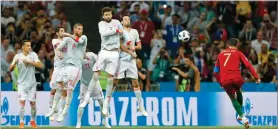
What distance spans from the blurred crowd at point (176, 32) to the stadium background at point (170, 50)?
4cm

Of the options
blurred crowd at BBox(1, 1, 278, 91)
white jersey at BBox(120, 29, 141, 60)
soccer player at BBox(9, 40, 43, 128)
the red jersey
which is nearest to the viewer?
the red jersey

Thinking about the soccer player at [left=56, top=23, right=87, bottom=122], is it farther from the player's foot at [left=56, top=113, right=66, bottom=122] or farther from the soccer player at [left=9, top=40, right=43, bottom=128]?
the soccer player at [left=9, top=40, right=43, bottom=128]

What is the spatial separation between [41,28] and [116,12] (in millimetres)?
Result: 2840

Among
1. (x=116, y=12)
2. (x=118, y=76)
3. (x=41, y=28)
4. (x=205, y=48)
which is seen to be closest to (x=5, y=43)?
(x=41, y=28)

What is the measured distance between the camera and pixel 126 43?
2820 cm

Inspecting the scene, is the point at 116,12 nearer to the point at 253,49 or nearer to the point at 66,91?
the point at 253,49

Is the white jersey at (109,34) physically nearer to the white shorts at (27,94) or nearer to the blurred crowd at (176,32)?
the white shorts at (27,94)

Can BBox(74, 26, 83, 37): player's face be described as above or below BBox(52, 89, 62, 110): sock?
above

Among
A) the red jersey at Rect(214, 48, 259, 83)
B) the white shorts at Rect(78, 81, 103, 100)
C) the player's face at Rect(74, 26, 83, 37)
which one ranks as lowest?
the white shorts at Rect(78, 81, 103, 100)

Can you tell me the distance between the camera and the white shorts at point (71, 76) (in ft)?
94.9

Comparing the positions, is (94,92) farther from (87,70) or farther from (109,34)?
(109,34)

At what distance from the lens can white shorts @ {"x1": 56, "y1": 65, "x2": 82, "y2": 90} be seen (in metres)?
28.9

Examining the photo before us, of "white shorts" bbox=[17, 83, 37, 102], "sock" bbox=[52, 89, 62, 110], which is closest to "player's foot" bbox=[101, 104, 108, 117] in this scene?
"sock" bbox=[52, 89, 62, 110]

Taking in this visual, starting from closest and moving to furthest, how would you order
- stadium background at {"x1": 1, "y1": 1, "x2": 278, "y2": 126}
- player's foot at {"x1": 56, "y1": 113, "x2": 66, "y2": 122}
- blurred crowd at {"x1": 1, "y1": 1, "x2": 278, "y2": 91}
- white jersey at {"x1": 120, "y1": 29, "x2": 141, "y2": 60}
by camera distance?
white jersey at {"x1": 120, "y1": 29, "x2": 141, "y2": 60}
player's foot at {"x1": 56, "y1": 113, "x2": 66, "y2": 122}
stadium background at {"x1": 1, "y1": 1, "x2": 278, "y2": 126}
blurred crowd at {"x1": 1, "y1": 1, "x2": 278, "y2": 91}
